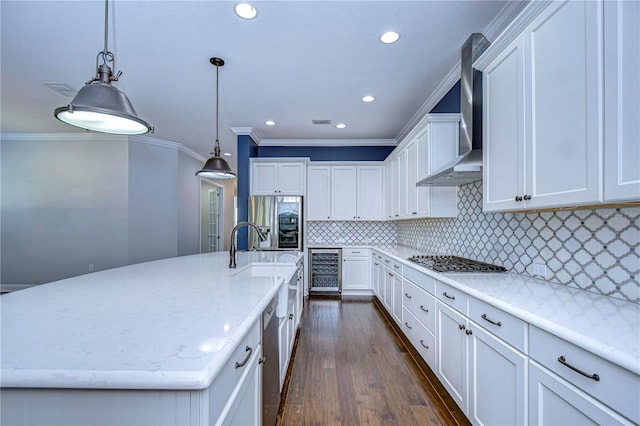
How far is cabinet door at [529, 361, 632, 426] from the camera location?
34.4 inches

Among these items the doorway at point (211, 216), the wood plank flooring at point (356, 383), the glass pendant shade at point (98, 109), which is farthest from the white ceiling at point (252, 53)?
the doorway at point (211, 216)

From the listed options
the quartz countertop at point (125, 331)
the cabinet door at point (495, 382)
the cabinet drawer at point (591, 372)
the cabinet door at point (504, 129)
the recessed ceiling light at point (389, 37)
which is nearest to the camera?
the quartz countertop at point (125, 331)

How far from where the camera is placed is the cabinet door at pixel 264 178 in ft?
15.0

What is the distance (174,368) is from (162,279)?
1.19m

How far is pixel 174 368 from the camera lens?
2.23 ft

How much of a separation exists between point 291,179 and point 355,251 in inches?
67.8

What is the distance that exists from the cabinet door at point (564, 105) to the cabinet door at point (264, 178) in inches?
144

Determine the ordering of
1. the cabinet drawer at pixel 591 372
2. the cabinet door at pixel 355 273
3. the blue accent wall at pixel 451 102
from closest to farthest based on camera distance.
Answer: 1. the cabinet drawer at pixel 591 372
2. the blue accent wall at pixel 451 102
3. the cabinet door at pixel 355 273

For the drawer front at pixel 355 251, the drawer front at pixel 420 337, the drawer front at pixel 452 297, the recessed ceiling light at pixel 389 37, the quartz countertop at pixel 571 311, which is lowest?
the drawer front at pixel 420 337

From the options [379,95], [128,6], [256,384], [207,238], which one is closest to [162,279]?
[256,384]

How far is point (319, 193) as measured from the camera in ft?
16.3

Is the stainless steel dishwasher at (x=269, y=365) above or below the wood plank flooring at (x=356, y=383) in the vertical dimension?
above

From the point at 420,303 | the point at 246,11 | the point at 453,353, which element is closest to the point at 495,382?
the point at 453,353

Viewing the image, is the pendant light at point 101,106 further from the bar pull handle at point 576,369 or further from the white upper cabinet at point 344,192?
the white upper cabinet at point 344,192
